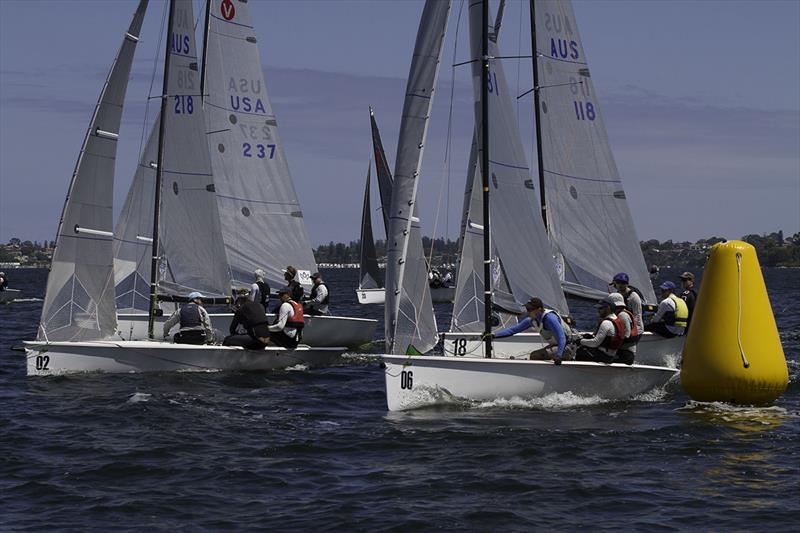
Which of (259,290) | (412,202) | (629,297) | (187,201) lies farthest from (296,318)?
(629,297)

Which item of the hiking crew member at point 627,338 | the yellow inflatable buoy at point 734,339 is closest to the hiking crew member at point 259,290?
the hiking crew member at point 627,338

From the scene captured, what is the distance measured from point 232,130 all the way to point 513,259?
1290 centimetres

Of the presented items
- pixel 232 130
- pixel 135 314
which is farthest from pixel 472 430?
pixel 232 130

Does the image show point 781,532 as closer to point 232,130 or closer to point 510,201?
point 510,201

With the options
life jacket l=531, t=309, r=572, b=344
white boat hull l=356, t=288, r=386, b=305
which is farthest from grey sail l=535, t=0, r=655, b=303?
white boat hull l=356, t=288, r=386, b=305

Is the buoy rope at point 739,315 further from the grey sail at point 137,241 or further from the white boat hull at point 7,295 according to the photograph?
the white boat hull at point 7,295

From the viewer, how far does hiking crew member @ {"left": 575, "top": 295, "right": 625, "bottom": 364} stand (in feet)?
60.8

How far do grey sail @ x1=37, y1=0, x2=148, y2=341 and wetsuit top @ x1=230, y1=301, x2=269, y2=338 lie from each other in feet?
7.77

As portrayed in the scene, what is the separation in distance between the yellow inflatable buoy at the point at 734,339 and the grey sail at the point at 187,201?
1089cm

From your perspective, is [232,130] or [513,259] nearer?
[513,259]

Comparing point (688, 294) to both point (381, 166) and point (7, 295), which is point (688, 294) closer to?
point (381, 166)

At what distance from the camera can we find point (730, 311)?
17.8 meters

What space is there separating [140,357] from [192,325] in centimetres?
116

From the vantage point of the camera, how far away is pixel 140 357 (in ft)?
73.6
